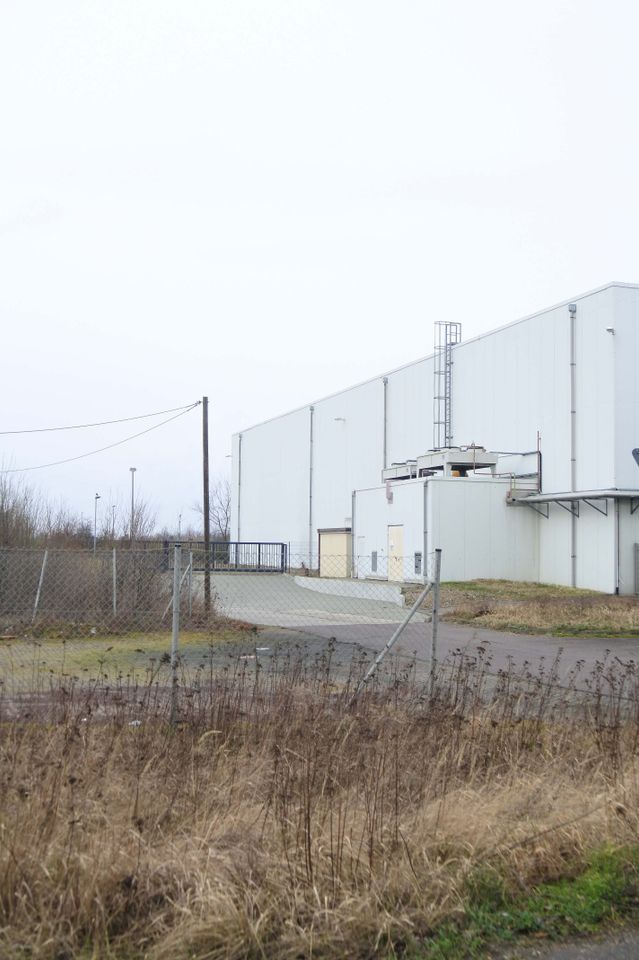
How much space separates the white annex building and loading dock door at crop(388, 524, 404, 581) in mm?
76

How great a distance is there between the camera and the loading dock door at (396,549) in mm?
37969

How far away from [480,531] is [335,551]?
12015 millimetres

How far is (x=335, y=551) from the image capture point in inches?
1874

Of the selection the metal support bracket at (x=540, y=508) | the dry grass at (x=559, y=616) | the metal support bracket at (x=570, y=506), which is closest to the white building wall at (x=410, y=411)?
the metal support bracket at (x=540, y=508)

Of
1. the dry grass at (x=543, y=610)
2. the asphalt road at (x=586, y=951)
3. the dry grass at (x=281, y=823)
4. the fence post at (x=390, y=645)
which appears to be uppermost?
the fence post at (x=390, y=645)

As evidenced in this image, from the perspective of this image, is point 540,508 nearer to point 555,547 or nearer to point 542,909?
point 555,547

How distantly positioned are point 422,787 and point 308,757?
748 millimetres

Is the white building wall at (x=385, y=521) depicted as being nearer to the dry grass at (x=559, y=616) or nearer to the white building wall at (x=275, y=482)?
the dry grass at (x=559, y=616)

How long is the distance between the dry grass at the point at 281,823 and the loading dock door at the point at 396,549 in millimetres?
29860

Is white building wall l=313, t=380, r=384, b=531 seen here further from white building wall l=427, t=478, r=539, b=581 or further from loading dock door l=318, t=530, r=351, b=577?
white building wall l=427, t=478, r=539, b=581

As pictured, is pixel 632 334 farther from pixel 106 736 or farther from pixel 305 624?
pixel 106 736

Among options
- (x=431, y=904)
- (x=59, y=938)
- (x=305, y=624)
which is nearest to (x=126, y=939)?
(x=59, y=938)

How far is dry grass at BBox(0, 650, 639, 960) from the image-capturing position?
4.35 metres

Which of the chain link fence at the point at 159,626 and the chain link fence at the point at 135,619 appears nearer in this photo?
the chain link fence at the point at 159,626
